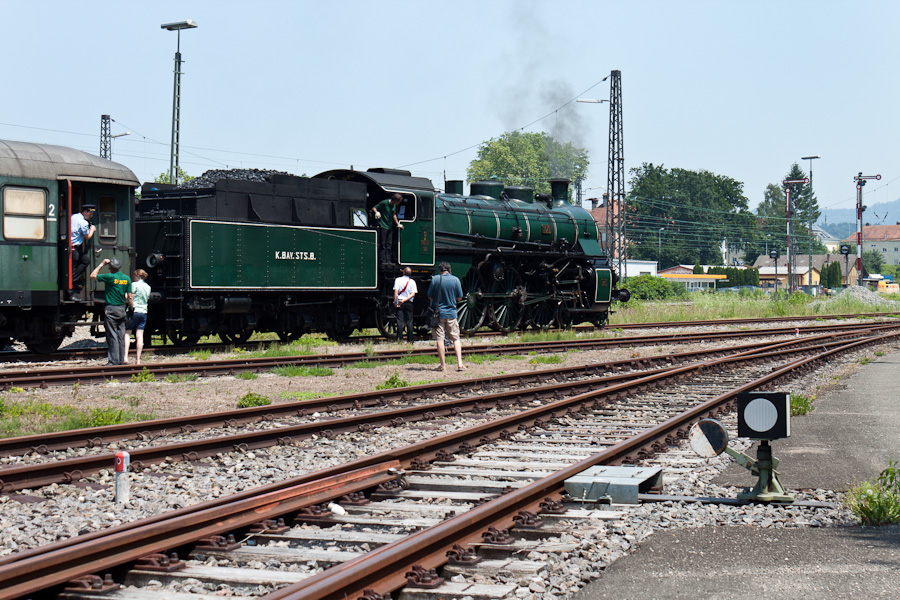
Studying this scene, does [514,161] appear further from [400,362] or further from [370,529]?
[370,529]

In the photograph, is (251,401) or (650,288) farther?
(650,288)

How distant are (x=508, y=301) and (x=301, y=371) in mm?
10706

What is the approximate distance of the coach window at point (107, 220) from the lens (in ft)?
53.6

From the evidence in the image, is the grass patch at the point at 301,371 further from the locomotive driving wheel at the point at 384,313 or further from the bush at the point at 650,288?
the bush at the point at 650,288

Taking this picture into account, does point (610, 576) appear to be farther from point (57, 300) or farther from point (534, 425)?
point (57, 300)

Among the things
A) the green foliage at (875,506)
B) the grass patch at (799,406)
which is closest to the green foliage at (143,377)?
the grass patch at (799,406)

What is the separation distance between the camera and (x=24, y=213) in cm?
1512

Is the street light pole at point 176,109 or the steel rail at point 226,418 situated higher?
the street light pole at point 176,109

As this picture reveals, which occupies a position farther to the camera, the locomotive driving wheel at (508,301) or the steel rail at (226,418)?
the locomotive driving wheel at (508,301)

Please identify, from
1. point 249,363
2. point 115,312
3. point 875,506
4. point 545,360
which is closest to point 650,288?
point 545,360

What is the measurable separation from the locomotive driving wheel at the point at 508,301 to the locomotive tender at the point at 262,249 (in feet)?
0.14

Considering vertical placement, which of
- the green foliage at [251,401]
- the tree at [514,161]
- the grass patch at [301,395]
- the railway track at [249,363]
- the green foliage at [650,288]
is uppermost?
the tree at [514,161]

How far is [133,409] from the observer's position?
35.2 feet

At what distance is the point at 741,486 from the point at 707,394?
19.3 ft
